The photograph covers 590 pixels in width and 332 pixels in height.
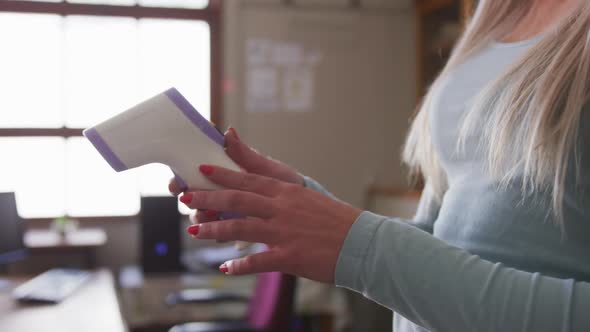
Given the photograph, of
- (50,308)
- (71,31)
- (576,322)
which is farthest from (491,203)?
(71,31)

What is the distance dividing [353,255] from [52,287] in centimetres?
173

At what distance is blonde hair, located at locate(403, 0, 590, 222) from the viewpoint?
1.77ft

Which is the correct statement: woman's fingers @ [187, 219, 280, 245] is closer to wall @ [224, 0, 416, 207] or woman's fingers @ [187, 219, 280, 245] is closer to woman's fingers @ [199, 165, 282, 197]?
woman's fingers @ [199, 165, 282, 197]

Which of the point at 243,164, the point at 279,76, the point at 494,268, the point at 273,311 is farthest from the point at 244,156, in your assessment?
the point at 279,76

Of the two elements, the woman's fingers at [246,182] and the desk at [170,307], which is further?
the desk at [170,307]

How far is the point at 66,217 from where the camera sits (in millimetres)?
3402

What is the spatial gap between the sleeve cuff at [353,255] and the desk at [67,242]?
271 cm

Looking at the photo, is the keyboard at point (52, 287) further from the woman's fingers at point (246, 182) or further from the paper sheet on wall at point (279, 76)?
the paper sheet on wall at point (279, 76)

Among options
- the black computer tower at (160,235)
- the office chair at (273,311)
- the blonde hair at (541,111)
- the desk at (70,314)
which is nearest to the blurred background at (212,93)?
the black computer tower at (160,235)

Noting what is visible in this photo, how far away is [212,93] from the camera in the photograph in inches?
145

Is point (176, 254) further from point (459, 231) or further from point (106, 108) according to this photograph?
point (459, 231)

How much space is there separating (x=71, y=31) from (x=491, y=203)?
3.47 meters

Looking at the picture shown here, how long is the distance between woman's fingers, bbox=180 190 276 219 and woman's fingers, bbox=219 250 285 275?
33 millimetres

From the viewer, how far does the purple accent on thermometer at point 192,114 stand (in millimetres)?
632
